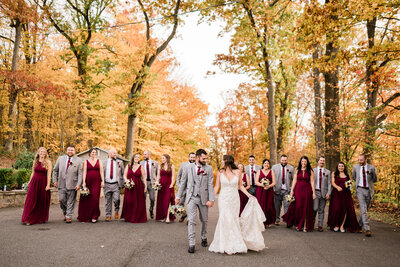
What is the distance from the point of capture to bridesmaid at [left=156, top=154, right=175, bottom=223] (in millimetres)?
11219

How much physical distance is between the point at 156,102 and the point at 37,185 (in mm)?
14566

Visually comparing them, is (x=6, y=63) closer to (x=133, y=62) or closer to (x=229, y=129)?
(x=133, y=62)

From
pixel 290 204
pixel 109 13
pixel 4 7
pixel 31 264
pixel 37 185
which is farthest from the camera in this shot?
pixel 109 13

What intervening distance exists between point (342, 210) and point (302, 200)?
1258 mm

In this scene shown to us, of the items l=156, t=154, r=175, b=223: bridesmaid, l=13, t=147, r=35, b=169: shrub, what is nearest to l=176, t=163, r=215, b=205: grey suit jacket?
l=156, t=154, r=175, b=223: bridesmaid

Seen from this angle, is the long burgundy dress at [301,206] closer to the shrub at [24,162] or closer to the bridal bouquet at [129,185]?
the bridal bouquet at [129,185]

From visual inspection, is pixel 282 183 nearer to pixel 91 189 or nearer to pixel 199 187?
pixel 199 187

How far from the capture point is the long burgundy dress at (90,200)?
33.4 ft

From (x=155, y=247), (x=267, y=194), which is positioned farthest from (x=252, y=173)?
(x=155, y=247)

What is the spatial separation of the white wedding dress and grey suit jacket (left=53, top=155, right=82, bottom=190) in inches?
209

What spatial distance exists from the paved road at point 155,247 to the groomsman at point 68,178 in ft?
2.32

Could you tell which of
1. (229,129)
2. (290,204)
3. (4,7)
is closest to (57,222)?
(290,204)

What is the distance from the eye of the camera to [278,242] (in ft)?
26.3

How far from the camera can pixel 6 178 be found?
43.7ft
